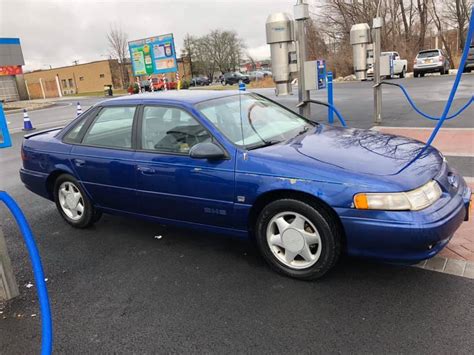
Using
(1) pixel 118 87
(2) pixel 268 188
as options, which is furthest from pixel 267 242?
(1) pixel 118 87

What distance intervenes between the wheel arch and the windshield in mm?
471

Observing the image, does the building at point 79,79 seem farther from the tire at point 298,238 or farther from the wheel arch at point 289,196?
the tire at point 298,238

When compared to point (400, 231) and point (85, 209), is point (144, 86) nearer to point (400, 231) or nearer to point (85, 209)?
point (85, 209)

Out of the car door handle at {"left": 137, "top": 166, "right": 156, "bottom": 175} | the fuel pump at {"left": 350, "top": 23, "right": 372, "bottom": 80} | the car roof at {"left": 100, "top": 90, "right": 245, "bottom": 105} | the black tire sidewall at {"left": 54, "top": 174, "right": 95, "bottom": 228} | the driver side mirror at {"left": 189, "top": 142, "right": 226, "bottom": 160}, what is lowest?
the black tire sidewall at {"left": 54, "top": 174, "right": 95, "bottom": 228}

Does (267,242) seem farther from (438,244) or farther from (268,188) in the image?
(438,244)

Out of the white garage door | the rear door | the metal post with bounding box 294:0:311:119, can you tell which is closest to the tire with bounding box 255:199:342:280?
the rear door

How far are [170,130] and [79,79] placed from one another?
2736 inches

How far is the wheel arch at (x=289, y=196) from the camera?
3141 mm

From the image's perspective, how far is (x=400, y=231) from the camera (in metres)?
2.85

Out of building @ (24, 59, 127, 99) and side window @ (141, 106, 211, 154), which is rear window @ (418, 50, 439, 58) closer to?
side window @ (141, 106, 211, 154)

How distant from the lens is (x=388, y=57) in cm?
1018

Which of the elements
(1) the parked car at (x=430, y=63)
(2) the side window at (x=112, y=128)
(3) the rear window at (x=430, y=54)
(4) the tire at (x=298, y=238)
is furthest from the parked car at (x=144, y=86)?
(4) the tire at (x=298, y=238)

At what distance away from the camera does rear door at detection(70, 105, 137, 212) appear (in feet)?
13.6

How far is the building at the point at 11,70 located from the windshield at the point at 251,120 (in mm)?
49066
